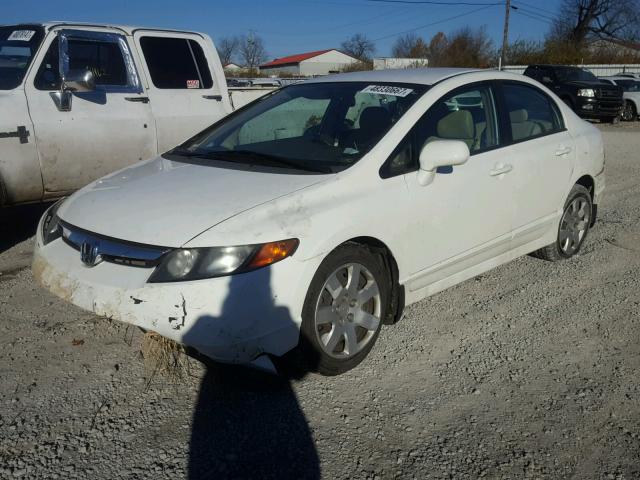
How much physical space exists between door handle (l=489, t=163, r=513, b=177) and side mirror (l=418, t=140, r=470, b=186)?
627 millimetres

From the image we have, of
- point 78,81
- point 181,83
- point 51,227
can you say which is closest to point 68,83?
point 78,81

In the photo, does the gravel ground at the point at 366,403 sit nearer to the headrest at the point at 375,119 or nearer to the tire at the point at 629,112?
the headrest at the point at 375,119

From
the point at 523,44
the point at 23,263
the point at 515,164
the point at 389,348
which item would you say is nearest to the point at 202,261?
the point at 389,348

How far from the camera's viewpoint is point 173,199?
124 inches

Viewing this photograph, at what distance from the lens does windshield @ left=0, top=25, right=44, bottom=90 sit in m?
5.23

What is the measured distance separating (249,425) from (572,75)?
807 inches

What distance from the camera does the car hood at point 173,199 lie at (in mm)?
2895

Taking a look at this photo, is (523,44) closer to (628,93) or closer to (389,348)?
(628,93)

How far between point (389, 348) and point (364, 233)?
85 centimetres

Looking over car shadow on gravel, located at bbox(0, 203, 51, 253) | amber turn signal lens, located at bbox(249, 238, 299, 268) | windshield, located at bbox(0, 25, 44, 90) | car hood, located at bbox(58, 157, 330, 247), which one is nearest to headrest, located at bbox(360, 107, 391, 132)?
car hood, located at bbox(58, 157, 330, 247)

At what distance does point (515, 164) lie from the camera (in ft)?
13.6

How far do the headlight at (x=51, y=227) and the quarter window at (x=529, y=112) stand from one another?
120 inches

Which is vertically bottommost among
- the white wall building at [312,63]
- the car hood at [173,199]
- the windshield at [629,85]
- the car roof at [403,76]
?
the white wall building at [312,63]

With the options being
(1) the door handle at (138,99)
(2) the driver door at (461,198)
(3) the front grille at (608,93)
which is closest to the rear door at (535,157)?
(2) the driver door at (461,198)
